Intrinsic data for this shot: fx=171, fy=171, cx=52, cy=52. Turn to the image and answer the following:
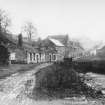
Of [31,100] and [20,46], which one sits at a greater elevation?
[20,46]

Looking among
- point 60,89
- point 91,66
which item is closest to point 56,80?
point 60,89

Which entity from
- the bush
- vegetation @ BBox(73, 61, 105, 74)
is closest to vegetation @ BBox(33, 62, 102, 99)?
the bush

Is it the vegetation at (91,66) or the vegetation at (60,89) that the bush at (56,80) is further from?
the vegetation at (91,66)

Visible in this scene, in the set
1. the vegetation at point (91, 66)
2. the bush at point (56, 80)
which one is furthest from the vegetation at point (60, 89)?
the vegetation at point (91, 66)

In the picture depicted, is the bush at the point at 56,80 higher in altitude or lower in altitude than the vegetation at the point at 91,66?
lower

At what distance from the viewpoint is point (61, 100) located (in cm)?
909

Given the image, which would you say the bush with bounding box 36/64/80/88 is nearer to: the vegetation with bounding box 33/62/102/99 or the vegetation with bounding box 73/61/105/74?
the vegetation with bounding box 33/62/102/99

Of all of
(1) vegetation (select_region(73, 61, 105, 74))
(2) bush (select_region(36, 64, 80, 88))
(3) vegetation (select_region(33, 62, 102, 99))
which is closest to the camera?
(3) vegetation (select_region(33, 62, 102, 99))

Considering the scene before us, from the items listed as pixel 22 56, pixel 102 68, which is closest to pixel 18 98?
pixel 102 68

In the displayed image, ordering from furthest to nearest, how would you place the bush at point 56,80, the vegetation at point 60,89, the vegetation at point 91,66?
the vegetation at point 91,66 < the bush at point 56,80 < the vegetation at point 60,89

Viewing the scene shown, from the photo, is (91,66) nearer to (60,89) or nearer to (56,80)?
(56,80)

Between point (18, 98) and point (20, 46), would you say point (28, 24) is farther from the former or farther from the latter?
point (18, 98)

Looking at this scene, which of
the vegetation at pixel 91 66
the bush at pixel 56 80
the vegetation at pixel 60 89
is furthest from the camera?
the vegetation at pixel 91 66

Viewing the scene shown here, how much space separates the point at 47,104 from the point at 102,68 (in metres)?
19.0
